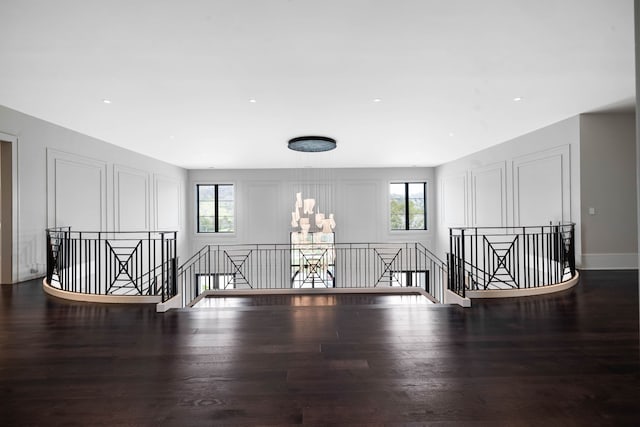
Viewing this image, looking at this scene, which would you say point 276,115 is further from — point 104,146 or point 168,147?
point 104,146

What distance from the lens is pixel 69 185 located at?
6.01 metres

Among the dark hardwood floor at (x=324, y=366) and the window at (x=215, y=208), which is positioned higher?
the window at (x=215, y=208)

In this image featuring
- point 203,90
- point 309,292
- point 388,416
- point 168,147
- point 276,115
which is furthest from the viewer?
point 168,147

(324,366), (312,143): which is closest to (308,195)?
(312,143)

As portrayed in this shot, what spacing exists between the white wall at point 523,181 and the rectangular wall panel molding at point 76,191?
8.45m

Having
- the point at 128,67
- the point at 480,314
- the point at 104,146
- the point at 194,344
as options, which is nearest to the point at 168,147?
the point at 104,146

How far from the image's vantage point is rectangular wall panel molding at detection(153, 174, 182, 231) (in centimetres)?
916

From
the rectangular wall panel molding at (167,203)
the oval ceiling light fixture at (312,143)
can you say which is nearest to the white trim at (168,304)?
the oval ceiling light fixture at (312,143)

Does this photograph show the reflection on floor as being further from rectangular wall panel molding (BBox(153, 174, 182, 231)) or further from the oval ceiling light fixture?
rectangular wall panel molding (BBox(153, 174, 182, 231))

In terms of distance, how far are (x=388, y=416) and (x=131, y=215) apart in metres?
7.86

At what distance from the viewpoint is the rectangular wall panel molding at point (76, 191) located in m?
5.64

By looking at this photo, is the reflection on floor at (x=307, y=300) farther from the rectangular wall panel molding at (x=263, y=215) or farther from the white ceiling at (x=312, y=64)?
the rectangular wall panel molding at (x=263, y=215)


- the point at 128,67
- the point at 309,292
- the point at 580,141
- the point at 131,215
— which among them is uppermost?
the point at 128,67

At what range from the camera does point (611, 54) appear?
334 centimetres
